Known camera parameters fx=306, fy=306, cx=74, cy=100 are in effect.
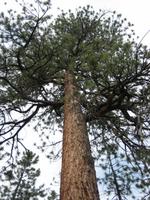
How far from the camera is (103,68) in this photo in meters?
5.44

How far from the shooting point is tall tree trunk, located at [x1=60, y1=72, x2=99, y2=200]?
3.86m

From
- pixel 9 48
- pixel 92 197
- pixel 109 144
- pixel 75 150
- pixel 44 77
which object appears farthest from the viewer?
pixel 109 144

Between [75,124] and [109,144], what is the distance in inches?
119

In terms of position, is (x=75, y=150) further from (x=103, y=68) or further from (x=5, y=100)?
(x=5, y=100)

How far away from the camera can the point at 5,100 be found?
730cm

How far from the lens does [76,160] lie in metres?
4.44

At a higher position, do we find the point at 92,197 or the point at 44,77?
the point at 44,77

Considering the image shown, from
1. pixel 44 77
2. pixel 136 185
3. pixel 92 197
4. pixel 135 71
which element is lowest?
pixel 92 197

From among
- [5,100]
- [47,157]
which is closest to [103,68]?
[5,100]

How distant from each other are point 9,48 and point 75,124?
8.82ft

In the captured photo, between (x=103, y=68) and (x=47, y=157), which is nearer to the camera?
(x=103, y=68)

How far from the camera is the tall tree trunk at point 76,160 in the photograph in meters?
3.86

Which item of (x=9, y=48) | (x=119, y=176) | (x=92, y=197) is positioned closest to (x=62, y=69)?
(x=9, y=48)

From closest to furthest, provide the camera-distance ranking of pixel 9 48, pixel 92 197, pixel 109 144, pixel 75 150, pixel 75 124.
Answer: pixel 92 197 → pixel 75 150 → pixel 75 124 → pixel 9 48 → pixel 109 144
